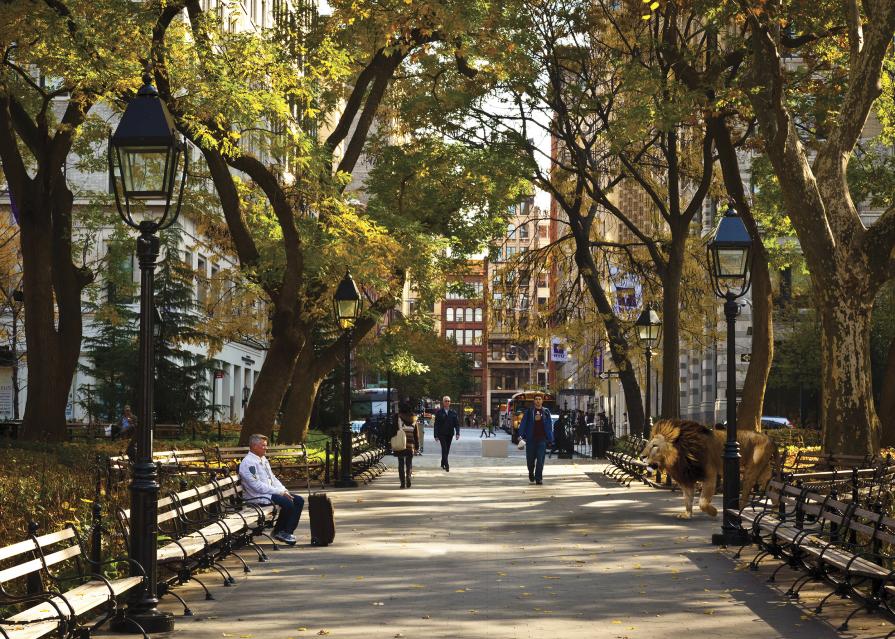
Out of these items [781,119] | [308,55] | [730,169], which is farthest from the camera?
[730,169]

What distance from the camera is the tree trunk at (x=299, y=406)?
33938mm

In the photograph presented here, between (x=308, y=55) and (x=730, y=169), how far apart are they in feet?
28.1

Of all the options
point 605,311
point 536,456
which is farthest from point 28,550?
point 605,311

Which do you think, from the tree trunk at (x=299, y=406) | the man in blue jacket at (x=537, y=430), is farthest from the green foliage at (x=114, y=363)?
the man in blue jacket at (x=537, y=430)

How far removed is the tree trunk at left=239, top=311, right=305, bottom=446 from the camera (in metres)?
27.4

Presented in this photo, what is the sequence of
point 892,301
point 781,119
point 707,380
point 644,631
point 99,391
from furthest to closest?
point 707,380 < point 892,301 < point 99,391 < point 781,119 < point 644,631

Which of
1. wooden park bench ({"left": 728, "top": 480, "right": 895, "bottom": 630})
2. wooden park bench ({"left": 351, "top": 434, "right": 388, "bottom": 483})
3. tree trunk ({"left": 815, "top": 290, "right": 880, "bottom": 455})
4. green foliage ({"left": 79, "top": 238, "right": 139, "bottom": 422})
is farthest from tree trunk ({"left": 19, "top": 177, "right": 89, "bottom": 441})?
wooden park bench ({"left": 728, "top": 480, "right": 895, "bottom": 630})

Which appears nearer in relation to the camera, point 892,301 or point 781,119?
point 781,119

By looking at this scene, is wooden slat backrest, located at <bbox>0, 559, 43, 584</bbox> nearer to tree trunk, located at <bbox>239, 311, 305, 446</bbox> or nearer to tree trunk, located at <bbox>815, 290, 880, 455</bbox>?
tree trunk, located at <bbox>815, 290, 880, 455</bbox>

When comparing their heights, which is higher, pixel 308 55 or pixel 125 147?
pixel 308 55

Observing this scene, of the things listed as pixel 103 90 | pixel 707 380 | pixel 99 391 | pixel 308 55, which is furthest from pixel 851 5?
pixel 707 380

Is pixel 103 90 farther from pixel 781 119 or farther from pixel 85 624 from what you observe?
pixel 85 624

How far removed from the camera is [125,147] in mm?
10875

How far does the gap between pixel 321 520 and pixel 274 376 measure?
12.0 metres
